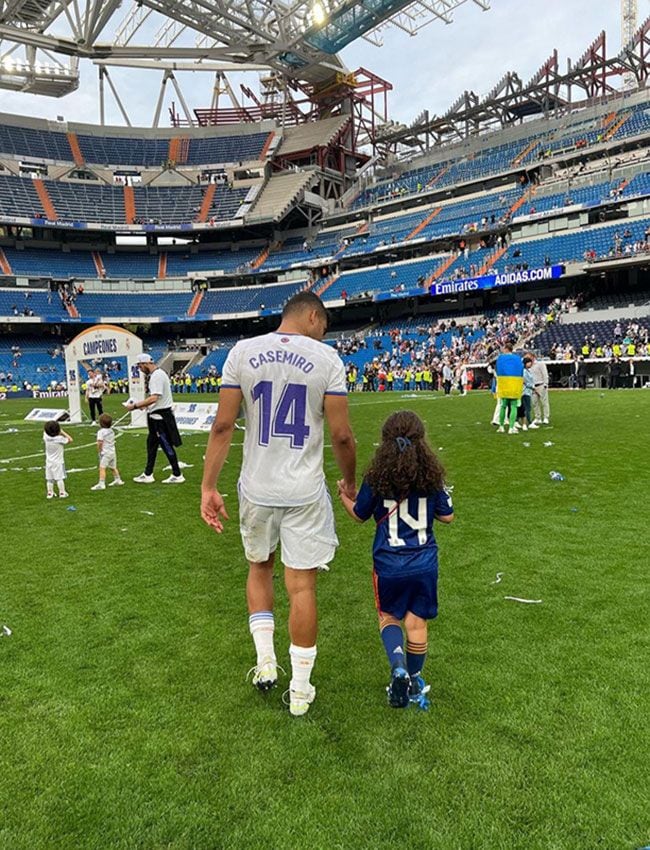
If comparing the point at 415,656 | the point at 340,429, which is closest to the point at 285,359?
the point at 340,429

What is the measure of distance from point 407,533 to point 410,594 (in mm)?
341

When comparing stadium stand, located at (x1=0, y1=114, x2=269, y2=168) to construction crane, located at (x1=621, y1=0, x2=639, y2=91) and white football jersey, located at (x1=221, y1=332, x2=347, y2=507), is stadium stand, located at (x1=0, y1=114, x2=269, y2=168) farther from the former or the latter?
white football jersey, located at (x1=221, y1=332, x2=347, y2=507)

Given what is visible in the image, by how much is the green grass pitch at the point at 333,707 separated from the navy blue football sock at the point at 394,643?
0.25 meters

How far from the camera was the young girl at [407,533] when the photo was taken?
3.13 meters

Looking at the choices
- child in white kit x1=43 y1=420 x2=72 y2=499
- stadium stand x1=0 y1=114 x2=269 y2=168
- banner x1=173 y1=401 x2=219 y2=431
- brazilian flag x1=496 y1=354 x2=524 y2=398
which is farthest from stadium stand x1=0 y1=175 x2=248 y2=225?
child in white kit x1=43 y1=420 x2=72 y2=499

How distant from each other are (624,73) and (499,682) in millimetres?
68919

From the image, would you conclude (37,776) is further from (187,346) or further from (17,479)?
(187,346)

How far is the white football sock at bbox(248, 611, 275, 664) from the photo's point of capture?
332 cm

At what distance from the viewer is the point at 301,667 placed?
310cm

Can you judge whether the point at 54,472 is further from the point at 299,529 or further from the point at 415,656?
the point at 415,656

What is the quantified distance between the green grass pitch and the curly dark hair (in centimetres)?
115

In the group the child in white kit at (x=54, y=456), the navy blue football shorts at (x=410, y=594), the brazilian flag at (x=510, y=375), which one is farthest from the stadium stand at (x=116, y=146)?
the navy blue football shorts at (x=410, y=594)

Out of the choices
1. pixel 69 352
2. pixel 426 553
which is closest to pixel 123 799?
pixel 426 553

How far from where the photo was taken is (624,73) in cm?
5566
